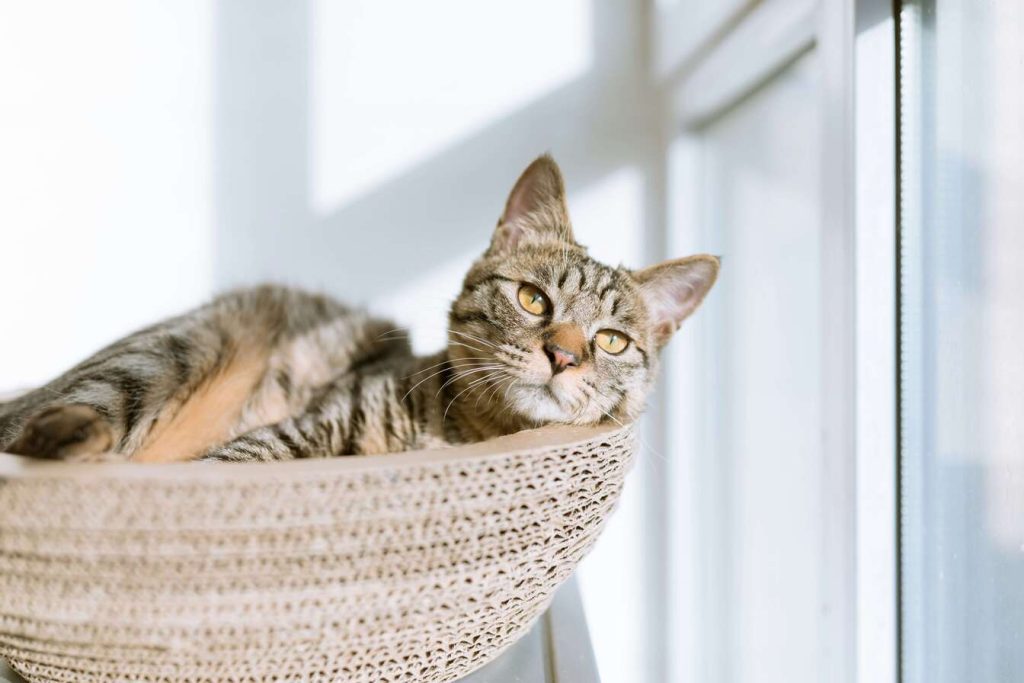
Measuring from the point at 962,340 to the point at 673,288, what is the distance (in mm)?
384

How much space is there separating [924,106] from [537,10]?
3.69 feet

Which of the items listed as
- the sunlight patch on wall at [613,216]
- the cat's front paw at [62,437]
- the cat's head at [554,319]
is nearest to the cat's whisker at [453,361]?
the cat's head at [554,319]

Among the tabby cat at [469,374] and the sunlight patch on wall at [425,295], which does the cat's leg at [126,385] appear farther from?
the sunlight patch on wall at [425,295]

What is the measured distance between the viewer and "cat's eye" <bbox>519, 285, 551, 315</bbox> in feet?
3.38

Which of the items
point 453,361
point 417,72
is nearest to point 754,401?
point 453,361

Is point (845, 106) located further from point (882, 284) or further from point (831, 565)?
point (831, 565)

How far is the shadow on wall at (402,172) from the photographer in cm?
183

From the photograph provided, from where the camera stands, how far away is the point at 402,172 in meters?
1.85

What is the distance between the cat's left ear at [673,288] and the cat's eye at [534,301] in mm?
154

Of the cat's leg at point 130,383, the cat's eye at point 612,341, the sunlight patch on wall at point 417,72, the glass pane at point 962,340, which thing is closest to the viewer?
the glass pane at point 962,340

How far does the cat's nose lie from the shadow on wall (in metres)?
0.99

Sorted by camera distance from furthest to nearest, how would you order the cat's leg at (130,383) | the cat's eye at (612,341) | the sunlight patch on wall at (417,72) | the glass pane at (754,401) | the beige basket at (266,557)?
the sunlight patch on wall at (417,72) < the glass pane at (754,401) < the cat's eye at (612,341) < the cat's leg at (130,383) < the beige basket at (266,557)

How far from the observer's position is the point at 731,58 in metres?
1.45

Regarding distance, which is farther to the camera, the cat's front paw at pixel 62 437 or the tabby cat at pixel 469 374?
the tabby cat at pixel 469 374
